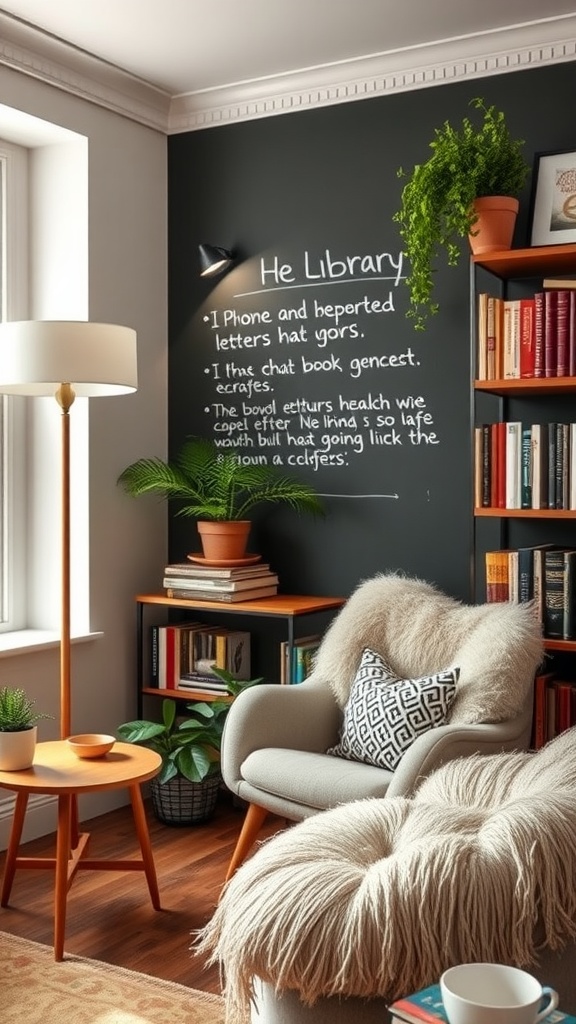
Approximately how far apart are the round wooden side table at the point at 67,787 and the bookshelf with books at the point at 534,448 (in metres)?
1.17

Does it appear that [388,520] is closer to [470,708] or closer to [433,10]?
[470,708]

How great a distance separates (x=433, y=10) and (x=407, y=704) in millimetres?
2090

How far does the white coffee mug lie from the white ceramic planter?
169cm

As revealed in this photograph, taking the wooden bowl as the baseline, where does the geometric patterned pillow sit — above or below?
above

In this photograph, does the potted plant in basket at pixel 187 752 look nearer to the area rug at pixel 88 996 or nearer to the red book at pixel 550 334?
the area rug at pixel 88 996

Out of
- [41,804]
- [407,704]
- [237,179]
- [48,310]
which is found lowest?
[41,804]

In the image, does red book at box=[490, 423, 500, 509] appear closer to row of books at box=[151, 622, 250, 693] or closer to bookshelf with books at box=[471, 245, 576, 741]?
bookshelf with books at box=[471, 245, 576, 741]

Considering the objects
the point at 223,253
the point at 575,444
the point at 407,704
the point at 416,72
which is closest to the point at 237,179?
the point at 223,253

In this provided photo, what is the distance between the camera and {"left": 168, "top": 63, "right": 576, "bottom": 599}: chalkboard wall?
3756 mm

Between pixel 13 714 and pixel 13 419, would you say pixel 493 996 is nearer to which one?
pixel 13 714

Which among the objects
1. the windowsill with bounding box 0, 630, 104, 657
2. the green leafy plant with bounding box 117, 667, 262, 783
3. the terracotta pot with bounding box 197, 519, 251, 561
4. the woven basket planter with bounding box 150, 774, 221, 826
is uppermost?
the terracotta pot with bounding box 197, 519, 251, 561

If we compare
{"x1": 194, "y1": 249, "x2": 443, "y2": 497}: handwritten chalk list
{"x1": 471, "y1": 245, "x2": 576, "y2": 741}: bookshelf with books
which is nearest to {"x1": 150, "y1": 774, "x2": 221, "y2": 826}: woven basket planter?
{"x1": 194, "y1": 249, "x2": 443, "y2": 497}: handwritten chalk list

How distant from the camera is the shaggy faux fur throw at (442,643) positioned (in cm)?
297

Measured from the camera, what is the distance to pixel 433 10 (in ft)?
11.2
